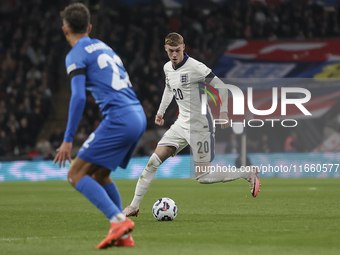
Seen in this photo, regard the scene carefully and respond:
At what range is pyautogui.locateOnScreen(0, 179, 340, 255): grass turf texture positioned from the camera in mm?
4700

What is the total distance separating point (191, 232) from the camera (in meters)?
5.70

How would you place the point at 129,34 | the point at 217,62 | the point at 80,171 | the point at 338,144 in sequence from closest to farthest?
the point at 80,171 → the point at 338,144 → the point at 217,62 → the point at 129,34

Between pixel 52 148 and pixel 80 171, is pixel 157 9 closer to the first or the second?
pixel 52 148

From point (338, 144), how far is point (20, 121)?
9.81 metres

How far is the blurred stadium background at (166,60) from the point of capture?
1753 centimetres

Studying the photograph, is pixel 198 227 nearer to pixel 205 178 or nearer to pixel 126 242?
pixel 205 178

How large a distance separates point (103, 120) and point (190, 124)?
2.87 meters

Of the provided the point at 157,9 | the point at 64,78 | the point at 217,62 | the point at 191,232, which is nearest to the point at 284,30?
the point at 217,62

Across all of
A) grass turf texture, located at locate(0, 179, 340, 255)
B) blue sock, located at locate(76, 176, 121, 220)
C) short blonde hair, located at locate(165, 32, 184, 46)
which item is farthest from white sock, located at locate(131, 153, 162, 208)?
blue sock, located at locate(76, 176, 121, 220)

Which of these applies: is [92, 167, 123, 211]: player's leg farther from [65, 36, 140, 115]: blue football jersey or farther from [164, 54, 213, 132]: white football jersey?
[164, 54, 213, 132]: white football jersey

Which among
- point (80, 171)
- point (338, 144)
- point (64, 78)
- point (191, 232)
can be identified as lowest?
point (338, 144)

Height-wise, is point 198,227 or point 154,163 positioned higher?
point 154,163

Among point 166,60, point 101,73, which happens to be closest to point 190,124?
point 101,73

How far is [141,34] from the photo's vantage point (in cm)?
2256
